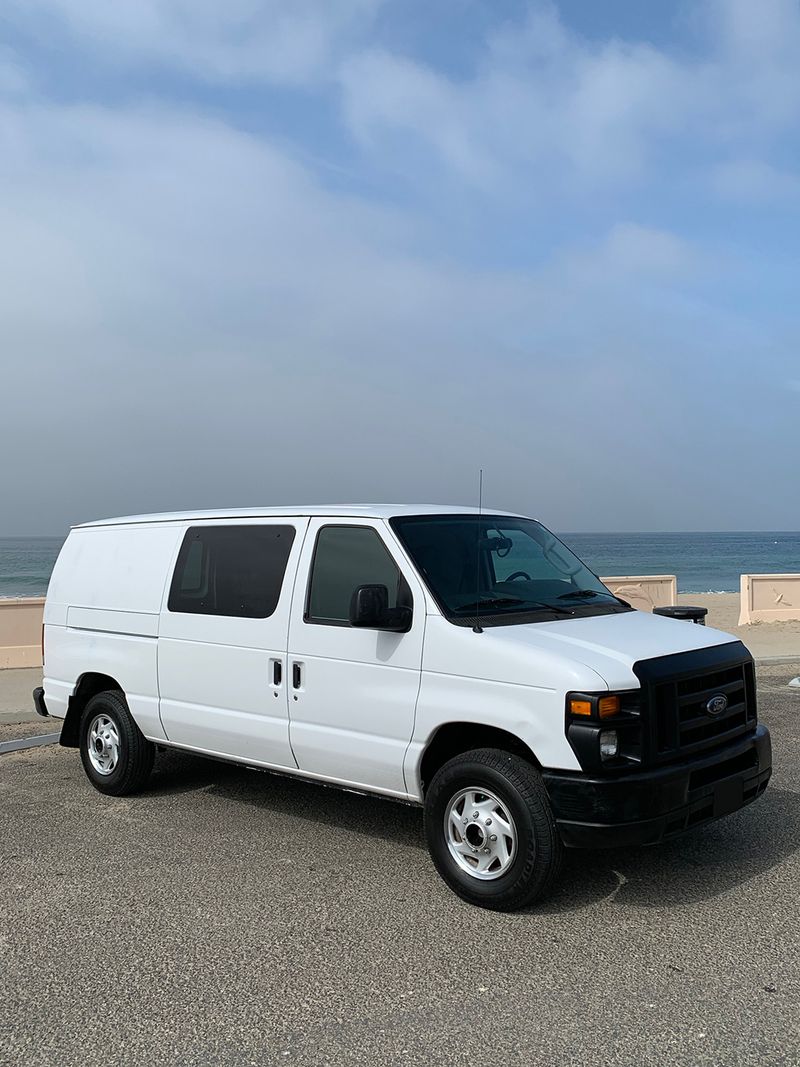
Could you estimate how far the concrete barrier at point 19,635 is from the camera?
12.8m

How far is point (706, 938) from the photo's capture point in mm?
4391

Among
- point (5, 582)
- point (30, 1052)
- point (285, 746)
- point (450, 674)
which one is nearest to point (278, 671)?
point (285, 746)

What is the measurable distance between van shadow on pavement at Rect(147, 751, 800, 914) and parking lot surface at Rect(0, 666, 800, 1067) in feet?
0.06

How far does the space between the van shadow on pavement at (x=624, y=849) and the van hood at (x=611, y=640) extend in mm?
1191

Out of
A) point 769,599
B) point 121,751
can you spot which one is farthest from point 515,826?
point 769,599

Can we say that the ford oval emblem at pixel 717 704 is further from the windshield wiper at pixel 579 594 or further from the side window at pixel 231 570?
the side window at pixel 231 570

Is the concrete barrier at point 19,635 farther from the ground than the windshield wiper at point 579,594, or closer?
closer

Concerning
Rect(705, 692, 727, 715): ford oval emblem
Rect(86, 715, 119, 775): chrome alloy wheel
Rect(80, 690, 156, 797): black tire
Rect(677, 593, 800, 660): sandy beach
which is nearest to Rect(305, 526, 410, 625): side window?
Rect(705, 692, 727, 715): ford oval emblem

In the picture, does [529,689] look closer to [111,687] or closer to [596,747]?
[596,747]

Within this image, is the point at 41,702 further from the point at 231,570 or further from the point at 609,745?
the point at 609,745

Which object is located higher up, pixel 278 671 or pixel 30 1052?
pixel 278 671

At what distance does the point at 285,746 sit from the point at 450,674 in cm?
132

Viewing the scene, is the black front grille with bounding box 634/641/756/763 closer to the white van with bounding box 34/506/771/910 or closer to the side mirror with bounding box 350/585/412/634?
the white van with bounding box 34/506/771/910

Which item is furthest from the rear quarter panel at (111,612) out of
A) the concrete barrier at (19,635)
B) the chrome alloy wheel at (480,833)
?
the concrete barrier at (19,635)
